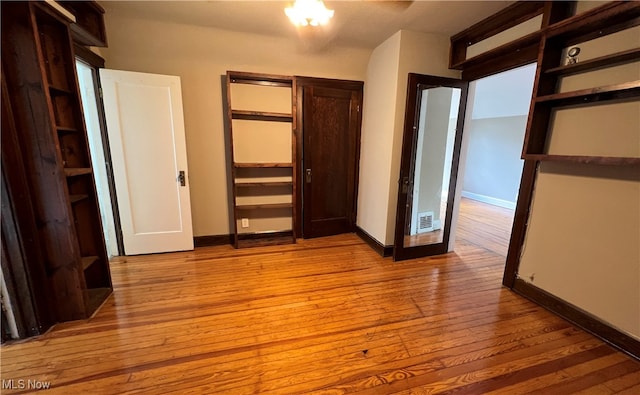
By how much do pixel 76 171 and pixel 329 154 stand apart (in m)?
2.56

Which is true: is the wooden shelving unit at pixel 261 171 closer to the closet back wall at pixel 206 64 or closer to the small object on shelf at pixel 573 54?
the closet back wall at pixel 206 64

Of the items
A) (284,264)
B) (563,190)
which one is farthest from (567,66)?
→ (284,264)

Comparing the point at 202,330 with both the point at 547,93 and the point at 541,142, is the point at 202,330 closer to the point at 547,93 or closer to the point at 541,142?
the point at 541,142

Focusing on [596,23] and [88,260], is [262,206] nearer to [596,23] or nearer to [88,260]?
[88,260]

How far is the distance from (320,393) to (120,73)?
130 inches

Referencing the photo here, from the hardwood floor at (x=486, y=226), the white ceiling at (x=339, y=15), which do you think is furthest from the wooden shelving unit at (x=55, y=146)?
the hardwood floor at (x=486, y=226)

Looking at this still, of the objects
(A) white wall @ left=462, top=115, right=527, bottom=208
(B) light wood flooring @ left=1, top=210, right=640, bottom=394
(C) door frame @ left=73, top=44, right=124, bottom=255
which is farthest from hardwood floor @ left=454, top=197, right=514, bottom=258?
(C) door frame @ left=73, top=44, right=124, bottom=255

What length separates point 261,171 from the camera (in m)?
3.38

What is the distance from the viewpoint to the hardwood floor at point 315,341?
146 cm

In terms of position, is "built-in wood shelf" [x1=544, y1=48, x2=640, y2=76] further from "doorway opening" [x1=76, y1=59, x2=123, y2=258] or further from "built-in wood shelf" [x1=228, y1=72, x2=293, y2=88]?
"doorway opening" [x1=76, y1=59, x2=123, y2=258]

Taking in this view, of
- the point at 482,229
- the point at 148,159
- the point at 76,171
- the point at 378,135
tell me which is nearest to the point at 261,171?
the point at 148,159

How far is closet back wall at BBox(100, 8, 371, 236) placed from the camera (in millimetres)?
2674

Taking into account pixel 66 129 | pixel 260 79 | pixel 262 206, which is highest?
pixel 260 79
